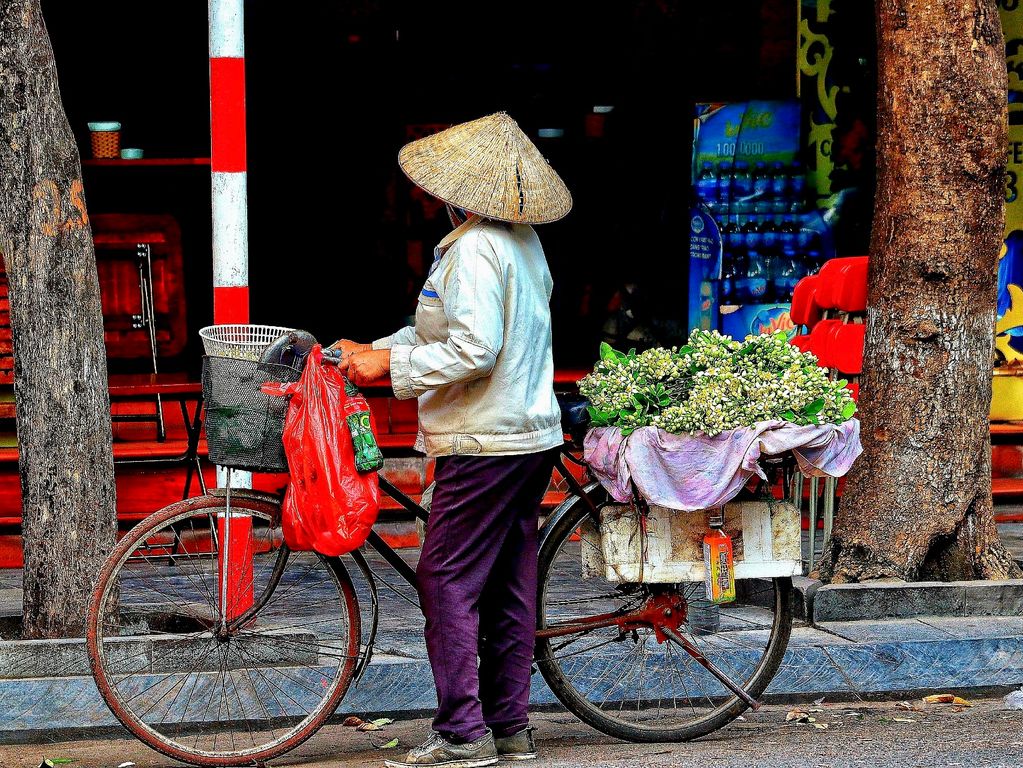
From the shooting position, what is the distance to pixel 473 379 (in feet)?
14.0

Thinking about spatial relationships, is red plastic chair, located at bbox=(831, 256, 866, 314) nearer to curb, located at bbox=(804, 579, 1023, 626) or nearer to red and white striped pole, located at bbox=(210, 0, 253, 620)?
curb, located at bbox=(804, 579, 1023, 626)

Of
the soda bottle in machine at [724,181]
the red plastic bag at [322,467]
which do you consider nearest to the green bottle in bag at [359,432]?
the red plastic bag at [322,467]

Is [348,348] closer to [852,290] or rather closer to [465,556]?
[465,556]

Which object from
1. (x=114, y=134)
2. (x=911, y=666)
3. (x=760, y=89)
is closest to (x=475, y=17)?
(x=760, y=89)

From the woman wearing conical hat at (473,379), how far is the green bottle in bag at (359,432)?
0.06m

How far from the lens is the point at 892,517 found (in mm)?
6023

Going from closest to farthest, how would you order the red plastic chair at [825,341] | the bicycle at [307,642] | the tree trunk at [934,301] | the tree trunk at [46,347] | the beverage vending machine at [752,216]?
the bicycle at [307,642], the tree trunk at [46,347], the tree trunk at [934,301], the red plastic chair at [825,341], the beverage vending machine at [752,216]

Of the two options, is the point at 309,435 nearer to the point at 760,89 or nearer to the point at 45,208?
the point at 45,208

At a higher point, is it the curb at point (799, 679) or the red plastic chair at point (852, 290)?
the red plastic chair at point (852, 290)

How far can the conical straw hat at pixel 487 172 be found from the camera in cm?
421

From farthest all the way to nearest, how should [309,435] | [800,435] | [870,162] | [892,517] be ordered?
[870,162], [892,517], [800,435], [309,435]

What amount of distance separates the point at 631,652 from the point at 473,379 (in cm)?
128

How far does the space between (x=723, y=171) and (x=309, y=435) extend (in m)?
6.05

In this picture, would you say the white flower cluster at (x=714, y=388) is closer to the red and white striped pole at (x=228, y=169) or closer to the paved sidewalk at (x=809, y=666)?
the paved sidewalk at (x=809, y=666)
